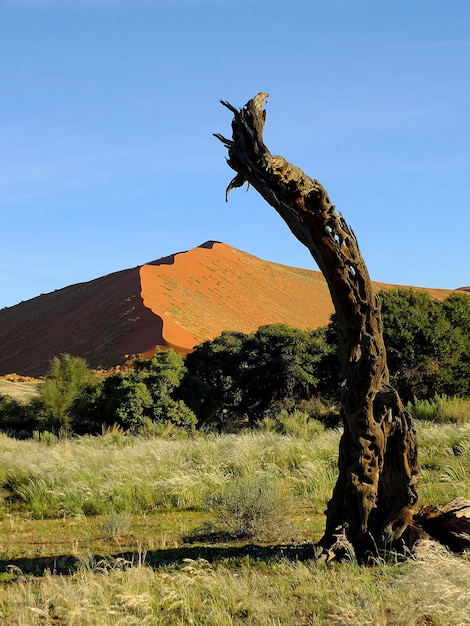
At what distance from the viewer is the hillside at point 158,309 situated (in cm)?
5675

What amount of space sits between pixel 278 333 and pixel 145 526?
21.8m

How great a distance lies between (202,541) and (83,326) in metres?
63.1

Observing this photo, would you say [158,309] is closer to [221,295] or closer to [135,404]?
[221,295]

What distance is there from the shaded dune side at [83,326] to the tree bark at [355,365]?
44272 mm

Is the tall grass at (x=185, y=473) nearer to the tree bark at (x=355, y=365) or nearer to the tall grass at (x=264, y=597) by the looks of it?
the tree bark at (x=355, y=365)

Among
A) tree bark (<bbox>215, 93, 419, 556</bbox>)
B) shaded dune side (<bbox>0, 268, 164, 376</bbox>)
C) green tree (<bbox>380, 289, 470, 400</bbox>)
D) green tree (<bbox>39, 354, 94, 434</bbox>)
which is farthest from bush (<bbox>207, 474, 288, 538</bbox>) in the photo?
shaded dune side (<bbox>0, 268, 164, 376</bbox>)

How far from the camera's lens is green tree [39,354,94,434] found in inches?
968

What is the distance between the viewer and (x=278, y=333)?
30344 millimetres

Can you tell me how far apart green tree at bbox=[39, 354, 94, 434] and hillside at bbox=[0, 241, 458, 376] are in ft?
60.0

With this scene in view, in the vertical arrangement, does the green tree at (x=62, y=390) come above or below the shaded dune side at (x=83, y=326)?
below

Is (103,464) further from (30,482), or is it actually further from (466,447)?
(466,447)

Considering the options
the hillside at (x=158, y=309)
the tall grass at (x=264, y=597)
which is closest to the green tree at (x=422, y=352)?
the tall grass at (x=264, y=597)

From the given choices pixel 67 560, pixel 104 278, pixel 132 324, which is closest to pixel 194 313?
pixel 132 324

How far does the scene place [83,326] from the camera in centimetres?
6912
